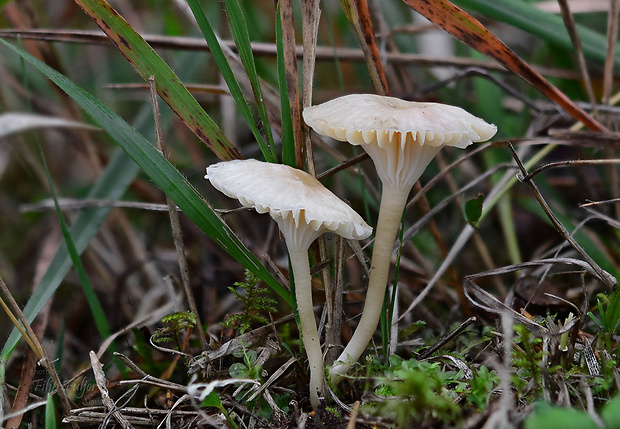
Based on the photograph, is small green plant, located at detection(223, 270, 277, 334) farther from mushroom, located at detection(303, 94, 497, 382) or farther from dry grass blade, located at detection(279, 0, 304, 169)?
dry grass blade, located at detection(279, 0, 304, 169)

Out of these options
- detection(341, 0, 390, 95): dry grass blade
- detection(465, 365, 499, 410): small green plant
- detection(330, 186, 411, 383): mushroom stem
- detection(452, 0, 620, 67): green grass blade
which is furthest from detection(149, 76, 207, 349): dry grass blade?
detection(452, 0, 620, 67): green grass blade

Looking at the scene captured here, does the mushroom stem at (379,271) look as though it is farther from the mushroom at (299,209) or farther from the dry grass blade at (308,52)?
the dry grass blade at (308,52)

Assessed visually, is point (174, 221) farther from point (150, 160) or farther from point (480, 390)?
point (480, 390)

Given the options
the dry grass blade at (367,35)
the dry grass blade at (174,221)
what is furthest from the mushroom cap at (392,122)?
the dry grass blade at (174,221)

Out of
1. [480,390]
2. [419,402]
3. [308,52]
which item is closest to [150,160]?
[308,52]

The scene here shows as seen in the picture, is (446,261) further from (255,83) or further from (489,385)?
(255,83)

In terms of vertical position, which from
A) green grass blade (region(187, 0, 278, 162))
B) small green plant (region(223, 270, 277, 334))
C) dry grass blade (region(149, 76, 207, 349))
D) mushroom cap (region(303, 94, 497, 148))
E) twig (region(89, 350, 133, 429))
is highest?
green grass blade (region(187, 0, 278, 162))
